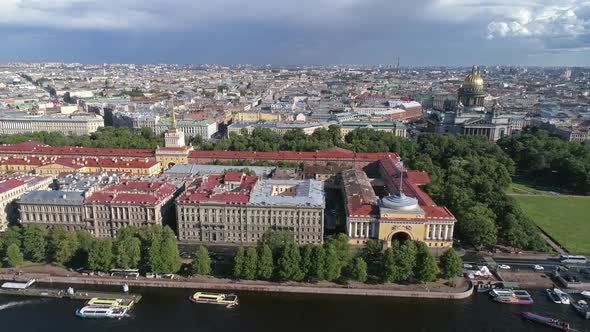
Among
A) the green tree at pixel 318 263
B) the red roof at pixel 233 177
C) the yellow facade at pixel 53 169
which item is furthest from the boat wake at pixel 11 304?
the yellow facade at pixel 53 169

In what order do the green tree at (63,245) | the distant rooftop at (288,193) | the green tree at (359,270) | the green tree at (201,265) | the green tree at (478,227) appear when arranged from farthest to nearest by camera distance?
the distant rooftop at (288,193), the green tree at (478,227), the green tree at (63,245), the green tree at (201,265), the green tree at (359,270)

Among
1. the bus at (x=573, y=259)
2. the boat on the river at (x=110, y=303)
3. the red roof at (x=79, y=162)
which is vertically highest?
the red roof at (x=79, y=162)

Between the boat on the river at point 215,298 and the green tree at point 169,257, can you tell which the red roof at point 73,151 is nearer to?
the green tree at point 169,257

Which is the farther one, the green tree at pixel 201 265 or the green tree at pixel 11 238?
the green tree at pixel 11 238

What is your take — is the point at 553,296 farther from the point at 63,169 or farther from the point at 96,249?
the point at 63,169

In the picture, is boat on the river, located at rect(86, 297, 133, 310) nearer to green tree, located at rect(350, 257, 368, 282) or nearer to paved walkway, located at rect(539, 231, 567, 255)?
green tree, located at rect(350, 257, 368, 282)

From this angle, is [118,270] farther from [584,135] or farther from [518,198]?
[584,135]
